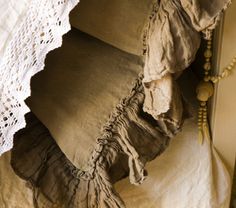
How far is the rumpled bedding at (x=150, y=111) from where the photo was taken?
49cm

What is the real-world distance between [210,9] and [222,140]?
0.87 feet

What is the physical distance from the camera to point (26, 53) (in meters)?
0.48

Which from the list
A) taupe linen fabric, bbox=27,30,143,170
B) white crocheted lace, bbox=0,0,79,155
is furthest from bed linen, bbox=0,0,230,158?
taupe linen fabric, bbox=27,30,143,170

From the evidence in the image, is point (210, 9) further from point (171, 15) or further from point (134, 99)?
point (134, 99)

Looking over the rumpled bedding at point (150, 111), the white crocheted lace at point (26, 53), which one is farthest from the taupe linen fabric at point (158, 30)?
the white crocheted lace at point (26, 53)

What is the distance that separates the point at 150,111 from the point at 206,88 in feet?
0.38

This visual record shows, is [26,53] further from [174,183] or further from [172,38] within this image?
[174,183]

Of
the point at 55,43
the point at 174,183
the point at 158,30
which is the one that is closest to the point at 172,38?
the point at 158,30

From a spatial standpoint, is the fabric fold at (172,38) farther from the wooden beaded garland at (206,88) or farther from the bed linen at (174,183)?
the bed linen at (174,183)

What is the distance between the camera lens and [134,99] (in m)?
0.59

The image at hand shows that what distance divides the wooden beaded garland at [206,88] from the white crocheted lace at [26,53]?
198mm

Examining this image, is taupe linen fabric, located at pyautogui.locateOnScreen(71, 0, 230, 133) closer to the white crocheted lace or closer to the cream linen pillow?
the cream linen pillow

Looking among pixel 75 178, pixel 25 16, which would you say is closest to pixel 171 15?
pixel 25 16

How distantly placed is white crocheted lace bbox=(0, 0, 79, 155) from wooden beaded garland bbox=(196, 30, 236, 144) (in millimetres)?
198
